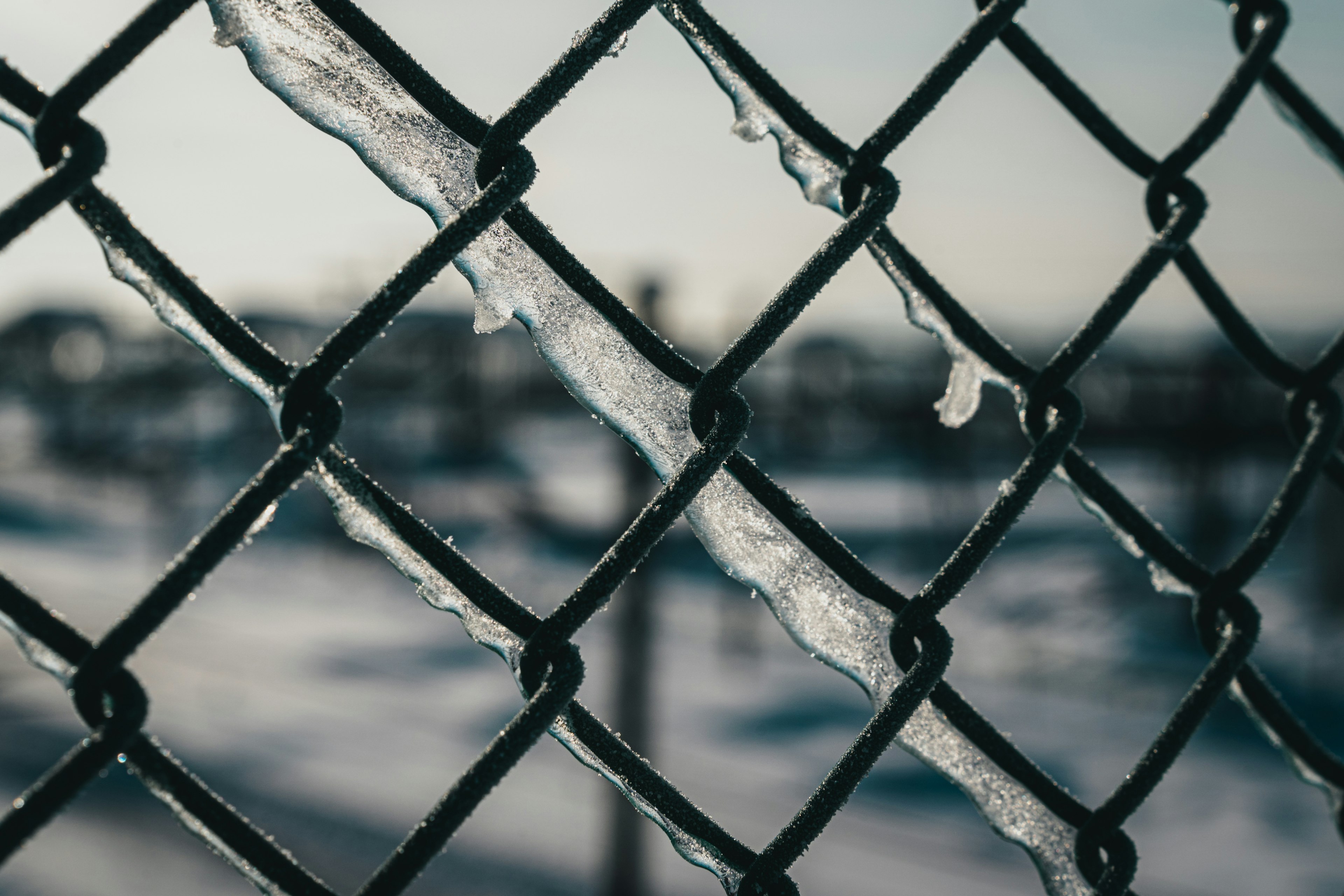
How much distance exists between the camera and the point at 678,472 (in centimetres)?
81

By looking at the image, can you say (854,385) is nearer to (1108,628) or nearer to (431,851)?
(1108,628)

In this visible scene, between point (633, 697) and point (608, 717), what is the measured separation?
847mm

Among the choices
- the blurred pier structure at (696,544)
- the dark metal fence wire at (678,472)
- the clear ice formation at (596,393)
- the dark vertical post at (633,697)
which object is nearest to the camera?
the dark metal fence wire at (678,472)

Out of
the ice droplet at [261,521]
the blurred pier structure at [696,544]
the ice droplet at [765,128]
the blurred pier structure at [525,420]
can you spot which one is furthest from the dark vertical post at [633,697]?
the ice droplet at [261,521]

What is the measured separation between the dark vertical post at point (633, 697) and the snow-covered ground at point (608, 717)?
0.40m

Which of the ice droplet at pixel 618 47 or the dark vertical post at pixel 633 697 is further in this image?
the dark vertical post at pixel 633 697

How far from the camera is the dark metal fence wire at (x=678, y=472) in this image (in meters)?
0.63

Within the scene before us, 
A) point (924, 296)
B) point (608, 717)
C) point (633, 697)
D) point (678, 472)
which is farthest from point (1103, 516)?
point (608, 717)

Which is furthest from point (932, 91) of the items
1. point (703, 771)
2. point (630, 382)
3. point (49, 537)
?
point (49, 537)

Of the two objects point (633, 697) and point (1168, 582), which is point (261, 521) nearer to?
point (1168, 582)

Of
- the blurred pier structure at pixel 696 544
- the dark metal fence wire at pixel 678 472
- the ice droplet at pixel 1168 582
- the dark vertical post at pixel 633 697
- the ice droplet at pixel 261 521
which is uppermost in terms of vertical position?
the blurred pier structure at pixel 696 544

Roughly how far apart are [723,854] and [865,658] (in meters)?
0.25

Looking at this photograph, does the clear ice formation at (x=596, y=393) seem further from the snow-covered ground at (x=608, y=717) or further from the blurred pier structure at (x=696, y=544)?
the blurred pier structure at (x=696, y=544)

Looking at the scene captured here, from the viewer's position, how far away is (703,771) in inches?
248
